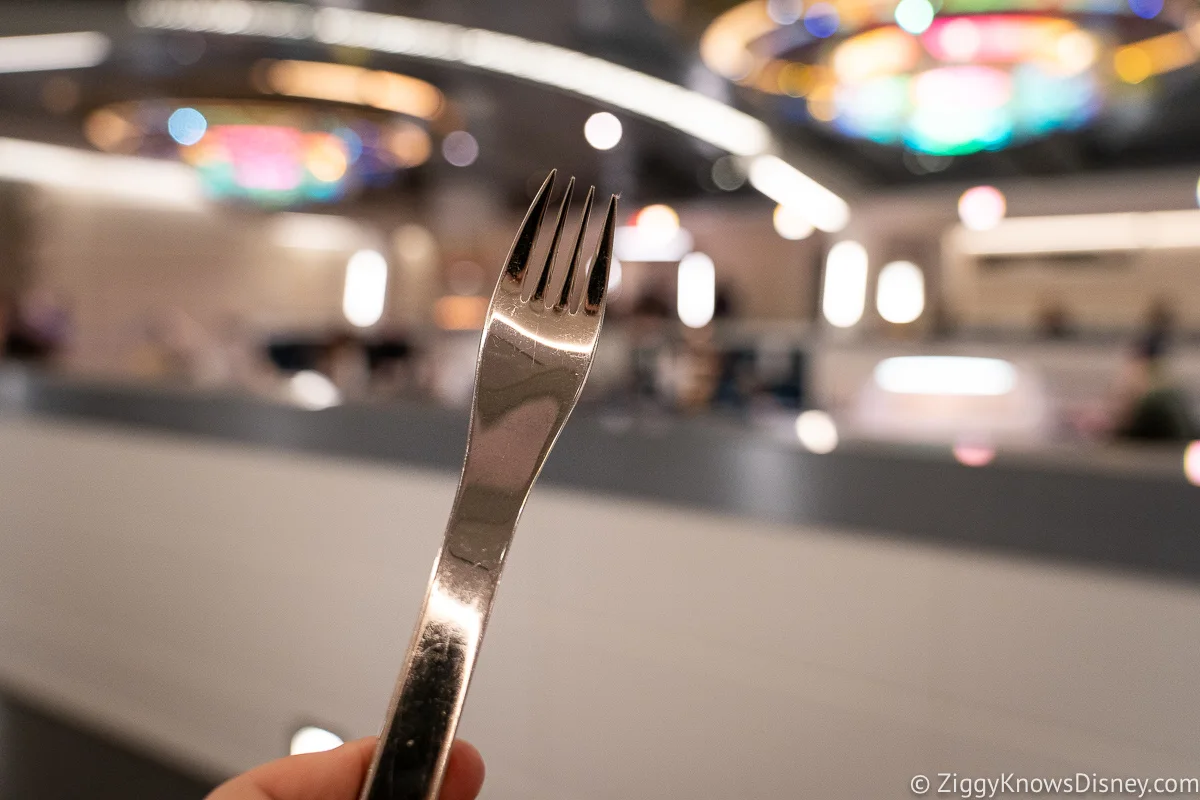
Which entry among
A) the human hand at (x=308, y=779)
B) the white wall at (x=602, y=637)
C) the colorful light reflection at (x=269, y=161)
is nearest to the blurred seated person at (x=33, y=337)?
the white wall at (x=602, y=637)

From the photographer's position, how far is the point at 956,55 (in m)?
5.22

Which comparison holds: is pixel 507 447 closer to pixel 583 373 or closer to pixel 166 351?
pixel 583 373

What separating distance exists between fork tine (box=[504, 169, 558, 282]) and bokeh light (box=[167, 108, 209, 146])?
323 inches

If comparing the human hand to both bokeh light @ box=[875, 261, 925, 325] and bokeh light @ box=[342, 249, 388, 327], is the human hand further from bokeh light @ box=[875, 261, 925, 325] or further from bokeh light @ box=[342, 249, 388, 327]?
bokeh light @ box=[342, 249, 388, 327]

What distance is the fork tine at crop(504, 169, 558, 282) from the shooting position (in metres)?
0.45

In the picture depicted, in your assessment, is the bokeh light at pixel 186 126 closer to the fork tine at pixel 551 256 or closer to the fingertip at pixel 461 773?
the fork tine at pixel 551 256

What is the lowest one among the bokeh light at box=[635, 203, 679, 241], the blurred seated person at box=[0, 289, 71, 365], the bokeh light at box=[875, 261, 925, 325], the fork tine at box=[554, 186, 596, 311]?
the blurred seated person at box=[0, 289, 71, 365]

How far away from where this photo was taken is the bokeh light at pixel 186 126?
7738mm

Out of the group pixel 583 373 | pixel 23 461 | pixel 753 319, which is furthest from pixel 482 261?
pixel 583 373

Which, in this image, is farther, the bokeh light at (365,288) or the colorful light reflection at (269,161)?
the bokeh light at (365,288)

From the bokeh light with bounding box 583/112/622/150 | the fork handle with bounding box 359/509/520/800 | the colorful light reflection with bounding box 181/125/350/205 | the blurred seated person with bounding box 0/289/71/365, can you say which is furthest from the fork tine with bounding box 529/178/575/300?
the colorful light reflection with bounding box 181/125/350/205

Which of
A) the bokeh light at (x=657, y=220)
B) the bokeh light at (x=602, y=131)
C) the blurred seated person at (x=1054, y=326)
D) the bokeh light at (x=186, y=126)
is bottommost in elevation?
the blurred seated person at (x=1054, y=326)

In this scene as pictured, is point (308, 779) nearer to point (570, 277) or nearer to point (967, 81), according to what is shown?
point (570, 277)

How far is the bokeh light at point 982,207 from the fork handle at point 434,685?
34.2ft
